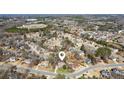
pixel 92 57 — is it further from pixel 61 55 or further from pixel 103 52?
pixel 61 55

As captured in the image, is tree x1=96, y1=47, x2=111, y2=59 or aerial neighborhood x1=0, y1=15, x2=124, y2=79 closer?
aerial neighborhood x1=0, y1=15, x2=124, y2=79

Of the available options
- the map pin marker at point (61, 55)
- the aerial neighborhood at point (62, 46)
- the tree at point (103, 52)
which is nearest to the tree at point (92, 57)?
the aerial neighborhood at point (62, 46)

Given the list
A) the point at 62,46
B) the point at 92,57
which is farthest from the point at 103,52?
the point at 62,46

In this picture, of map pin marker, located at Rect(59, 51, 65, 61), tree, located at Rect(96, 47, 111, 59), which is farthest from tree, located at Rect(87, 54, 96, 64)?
map pin marker, located at Rect(59, 51, 65, 61)

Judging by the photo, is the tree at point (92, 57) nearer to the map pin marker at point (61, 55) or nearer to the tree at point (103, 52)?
the tree at point (103, 52)

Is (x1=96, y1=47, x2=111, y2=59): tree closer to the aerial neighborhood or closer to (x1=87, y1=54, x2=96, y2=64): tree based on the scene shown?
the aerial neighborhood

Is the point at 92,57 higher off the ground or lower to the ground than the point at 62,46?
lower
